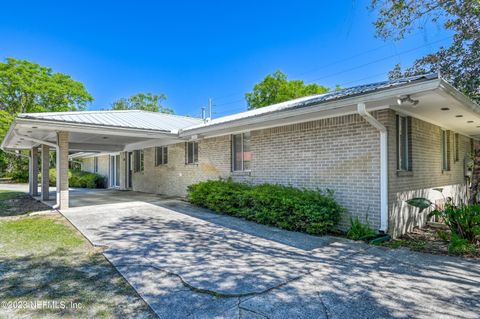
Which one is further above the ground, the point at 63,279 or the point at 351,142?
the point at 351,142

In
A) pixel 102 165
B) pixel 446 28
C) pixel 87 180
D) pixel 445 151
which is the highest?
pixel 446 28

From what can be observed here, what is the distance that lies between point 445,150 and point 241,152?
6.82 meters

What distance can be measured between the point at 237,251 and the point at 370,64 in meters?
20.2

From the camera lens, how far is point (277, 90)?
29.8 meters

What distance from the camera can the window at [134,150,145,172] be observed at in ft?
51.6

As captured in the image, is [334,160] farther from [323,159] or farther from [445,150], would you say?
[445,150]

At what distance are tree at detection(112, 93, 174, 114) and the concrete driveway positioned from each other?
39.0 meters

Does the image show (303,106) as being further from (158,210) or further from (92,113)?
(92,113)

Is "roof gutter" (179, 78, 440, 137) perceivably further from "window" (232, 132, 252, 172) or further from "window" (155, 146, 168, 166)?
"window" (155, 146, 168, 166)

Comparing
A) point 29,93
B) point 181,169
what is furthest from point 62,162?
point 29,93

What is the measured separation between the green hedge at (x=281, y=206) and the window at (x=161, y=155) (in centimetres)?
568

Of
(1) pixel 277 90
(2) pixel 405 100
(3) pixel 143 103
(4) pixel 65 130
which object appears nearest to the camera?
(2) pixel 405 100

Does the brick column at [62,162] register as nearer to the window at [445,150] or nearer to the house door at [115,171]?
the house door at [115,171]

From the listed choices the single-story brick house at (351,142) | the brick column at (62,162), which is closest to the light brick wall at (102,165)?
the single-story brick house at (351,142)
